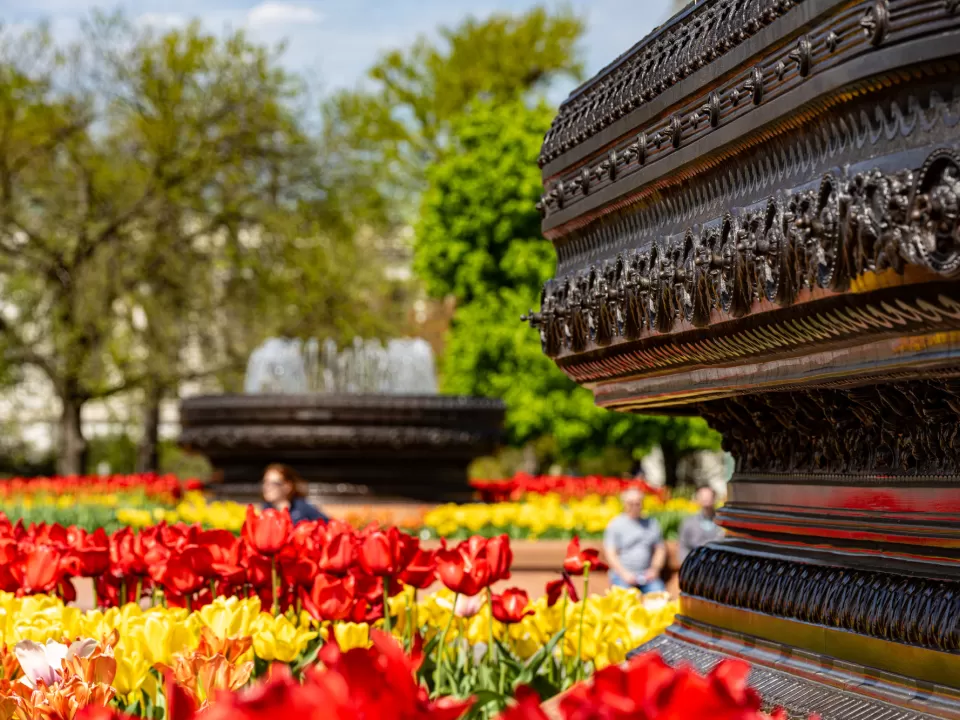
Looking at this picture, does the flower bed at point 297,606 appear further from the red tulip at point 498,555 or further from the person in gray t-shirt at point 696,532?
the person in gray t-shirt at point 696,532

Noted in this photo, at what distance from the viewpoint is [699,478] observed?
3981 cm

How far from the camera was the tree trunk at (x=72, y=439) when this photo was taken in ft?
91.5

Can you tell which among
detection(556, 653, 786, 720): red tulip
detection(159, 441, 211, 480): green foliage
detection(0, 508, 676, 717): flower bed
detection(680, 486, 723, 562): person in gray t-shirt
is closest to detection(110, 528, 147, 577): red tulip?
detection(0, 508, 676, 717): flower bed

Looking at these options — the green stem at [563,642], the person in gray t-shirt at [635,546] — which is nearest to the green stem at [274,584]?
the green stem at [563,642]

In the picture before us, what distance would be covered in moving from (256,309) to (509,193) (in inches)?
324

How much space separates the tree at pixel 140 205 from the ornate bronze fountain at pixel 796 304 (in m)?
24.8

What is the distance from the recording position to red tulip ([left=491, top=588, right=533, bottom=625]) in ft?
13.1

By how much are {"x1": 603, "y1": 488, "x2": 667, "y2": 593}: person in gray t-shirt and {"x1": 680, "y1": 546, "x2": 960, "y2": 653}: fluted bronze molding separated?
6.10 metres

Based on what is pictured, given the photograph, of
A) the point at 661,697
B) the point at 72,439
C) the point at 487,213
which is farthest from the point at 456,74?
the point at 661,697

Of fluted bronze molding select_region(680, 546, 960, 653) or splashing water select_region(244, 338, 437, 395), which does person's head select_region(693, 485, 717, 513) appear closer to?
splashing water select_region(244, 338, 437, 395)

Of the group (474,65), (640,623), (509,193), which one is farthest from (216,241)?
(640,623)

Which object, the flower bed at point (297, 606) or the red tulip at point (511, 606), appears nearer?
the flower bed at point (297, 606)

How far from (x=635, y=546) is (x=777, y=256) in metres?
7.54

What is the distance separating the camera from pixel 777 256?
2.15m
